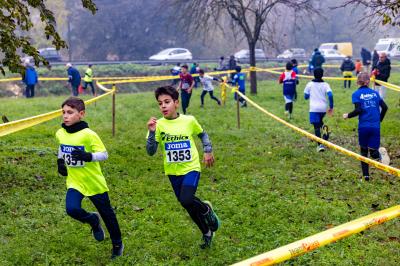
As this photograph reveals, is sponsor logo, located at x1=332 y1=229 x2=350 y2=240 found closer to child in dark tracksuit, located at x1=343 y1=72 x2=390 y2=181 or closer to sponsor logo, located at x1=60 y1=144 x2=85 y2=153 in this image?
sponsor logo, located at x1=60 y1=144 x2=85 y2=153

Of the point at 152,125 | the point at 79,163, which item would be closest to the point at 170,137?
the point at 152,125

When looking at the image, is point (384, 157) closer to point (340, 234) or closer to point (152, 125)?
point (152, 125)

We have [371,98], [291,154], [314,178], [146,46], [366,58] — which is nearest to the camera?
[371,98]

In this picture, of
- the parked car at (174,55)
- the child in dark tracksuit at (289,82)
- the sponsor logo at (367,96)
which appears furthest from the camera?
the parked car at (174,55)

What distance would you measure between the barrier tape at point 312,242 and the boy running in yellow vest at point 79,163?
8.85 ft

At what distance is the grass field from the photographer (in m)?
6.35

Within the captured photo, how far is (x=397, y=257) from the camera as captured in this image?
6.11m

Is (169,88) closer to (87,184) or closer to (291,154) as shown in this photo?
(87,184)

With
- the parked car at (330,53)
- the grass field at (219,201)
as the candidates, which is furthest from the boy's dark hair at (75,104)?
the parked car at (330,53)

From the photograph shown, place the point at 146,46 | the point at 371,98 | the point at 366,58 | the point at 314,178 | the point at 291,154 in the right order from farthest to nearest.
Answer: the point at 146,46, the point at 366,58, the point at 291,154, the point at 314,178, the point at 371,98

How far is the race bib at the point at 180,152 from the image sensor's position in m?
6.03

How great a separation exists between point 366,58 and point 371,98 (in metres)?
29.9

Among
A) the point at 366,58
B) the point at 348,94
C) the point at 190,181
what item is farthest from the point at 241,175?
the point at 366,58

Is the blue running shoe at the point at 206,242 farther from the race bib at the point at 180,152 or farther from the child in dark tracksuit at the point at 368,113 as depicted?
the child in dark tracksuit at the point at 368,113
